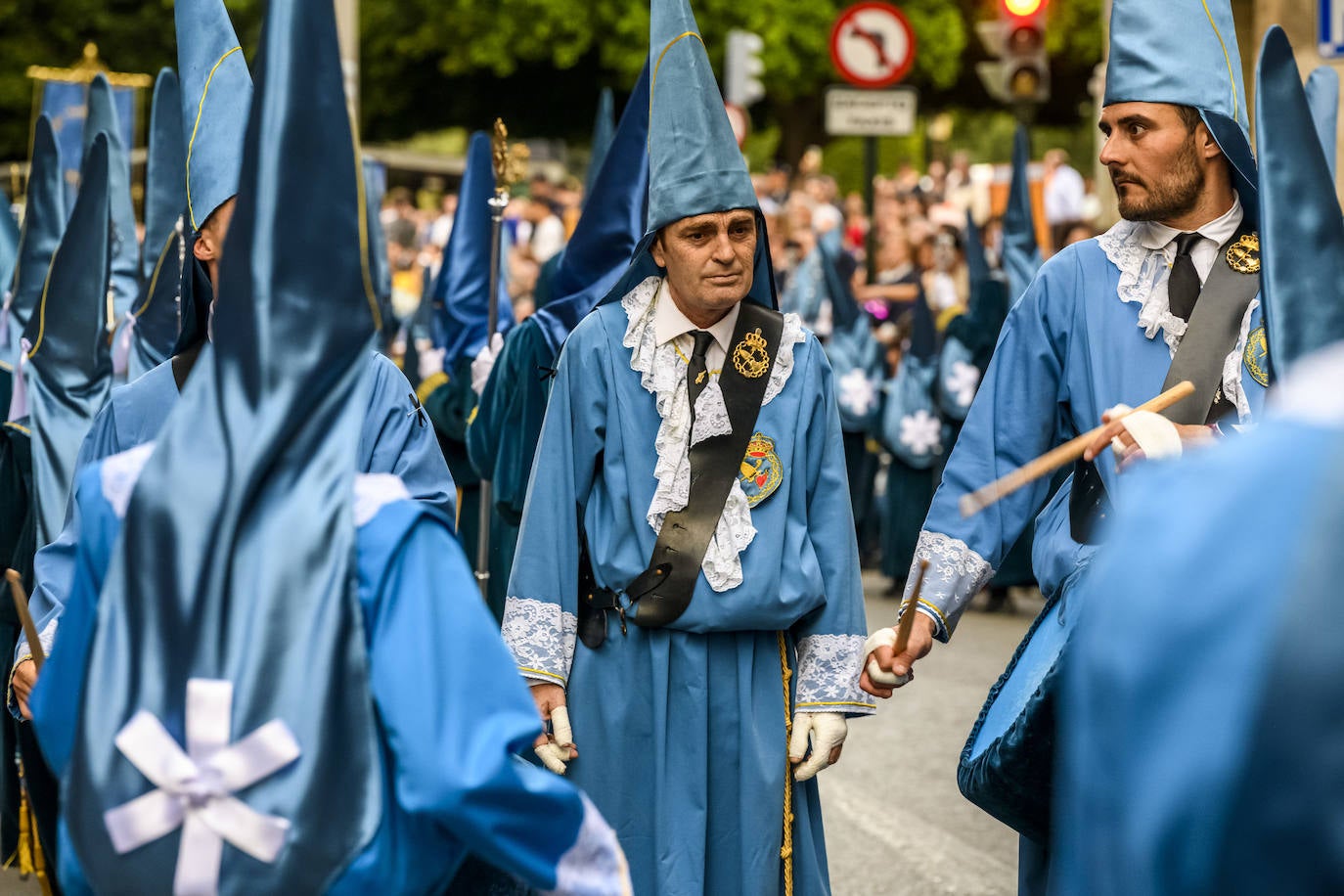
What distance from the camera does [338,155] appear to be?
8.37 ft

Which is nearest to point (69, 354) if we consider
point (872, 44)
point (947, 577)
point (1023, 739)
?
point (947, 577)

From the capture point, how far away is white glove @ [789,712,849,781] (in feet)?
13.2

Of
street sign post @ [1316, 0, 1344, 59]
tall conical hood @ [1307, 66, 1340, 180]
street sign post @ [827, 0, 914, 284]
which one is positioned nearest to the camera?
tall conical hood @ [1307, 66, 1340, 180]

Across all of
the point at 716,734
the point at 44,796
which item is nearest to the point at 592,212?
the point at 716,734

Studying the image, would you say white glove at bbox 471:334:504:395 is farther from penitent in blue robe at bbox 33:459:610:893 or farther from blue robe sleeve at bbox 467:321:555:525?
penitent in blue robe at bbox 33:459:610:893

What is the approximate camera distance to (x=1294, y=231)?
9.47ft

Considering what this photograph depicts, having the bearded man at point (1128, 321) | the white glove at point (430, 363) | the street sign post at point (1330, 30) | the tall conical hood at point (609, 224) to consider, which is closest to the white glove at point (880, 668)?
the bearded man at point (1128, 321)

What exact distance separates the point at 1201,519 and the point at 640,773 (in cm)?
250

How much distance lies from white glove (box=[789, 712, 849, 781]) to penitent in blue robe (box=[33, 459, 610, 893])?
1.50m

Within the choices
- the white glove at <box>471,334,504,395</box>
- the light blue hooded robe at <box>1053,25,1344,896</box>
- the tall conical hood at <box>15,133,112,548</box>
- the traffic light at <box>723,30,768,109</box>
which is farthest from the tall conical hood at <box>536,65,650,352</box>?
the traffic light at <box>723,30,768,109</box>

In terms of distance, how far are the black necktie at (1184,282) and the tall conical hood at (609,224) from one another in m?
2.87

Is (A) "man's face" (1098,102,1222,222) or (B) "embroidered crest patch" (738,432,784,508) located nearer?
(A) "man's face" (1098,102,1222,222)

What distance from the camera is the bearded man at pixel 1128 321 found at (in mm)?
3654

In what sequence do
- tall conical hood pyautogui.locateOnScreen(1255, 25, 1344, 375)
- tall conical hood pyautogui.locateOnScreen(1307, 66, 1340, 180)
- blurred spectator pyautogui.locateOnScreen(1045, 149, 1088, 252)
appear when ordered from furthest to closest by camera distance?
blurred spectator pyautogui.locateOnScreen(1045, 149, 1088, 252), tall conical hood pyautogui.locateOnScreen(1307, 66, 1340, 180), tall conical hood pyautogui.locateOnScreen(1255, 25, 1344, 375)
